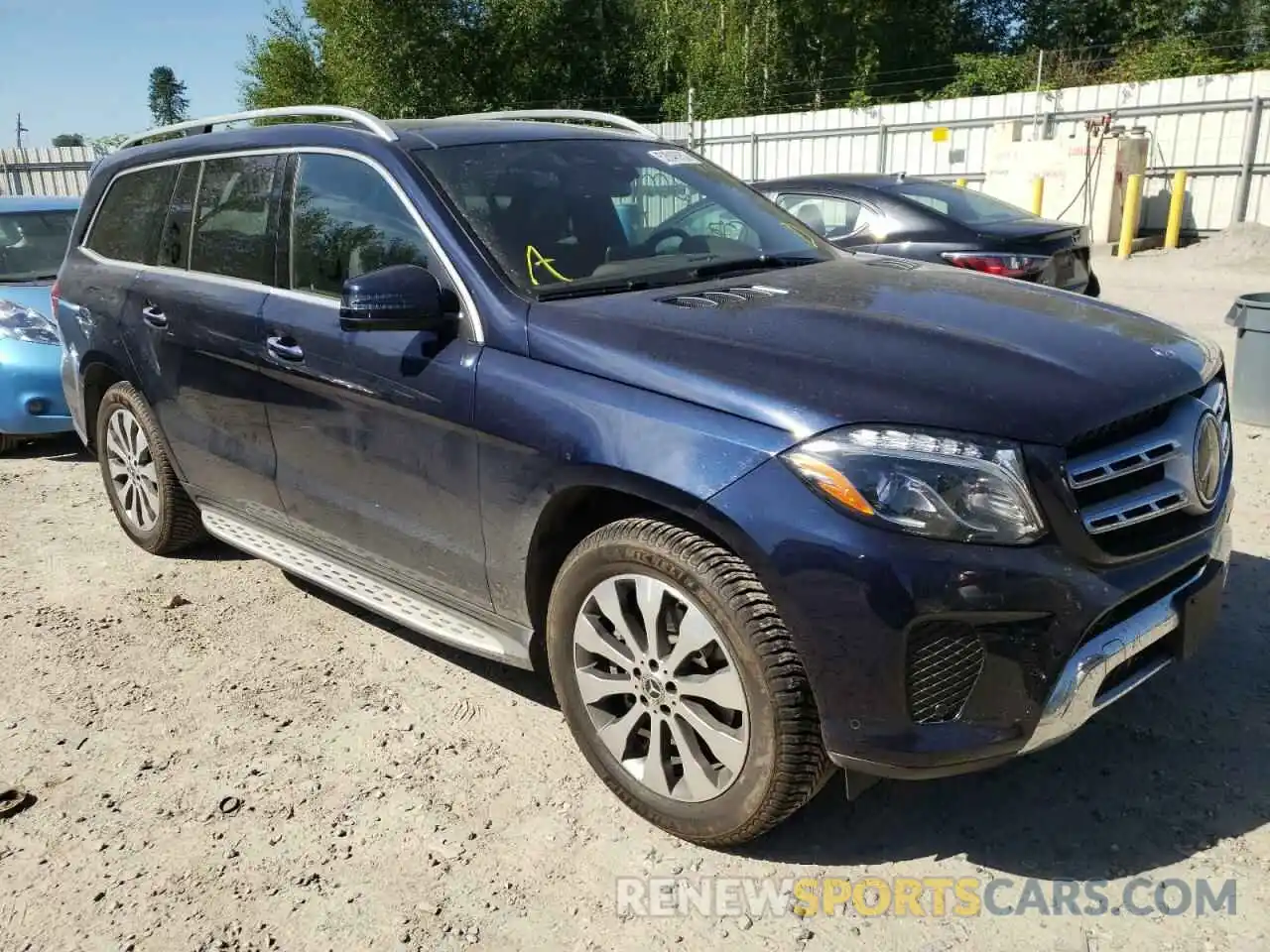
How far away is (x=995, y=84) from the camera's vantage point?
97.1ft

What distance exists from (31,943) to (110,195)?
3628mm

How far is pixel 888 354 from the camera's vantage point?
252cm

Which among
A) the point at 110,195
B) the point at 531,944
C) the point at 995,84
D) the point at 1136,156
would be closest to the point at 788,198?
the point at 110,195

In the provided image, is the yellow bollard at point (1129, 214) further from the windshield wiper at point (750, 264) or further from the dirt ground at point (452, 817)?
the windshield wiper at point (750, 264)

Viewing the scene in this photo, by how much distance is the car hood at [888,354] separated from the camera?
7.63 ft

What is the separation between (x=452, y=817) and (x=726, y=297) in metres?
1.65

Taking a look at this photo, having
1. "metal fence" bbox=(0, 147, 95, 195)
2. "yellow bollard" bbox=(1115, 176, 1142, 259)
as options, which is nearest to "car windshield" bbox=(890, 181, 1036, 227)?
"yellow bollard" bbox=(1115, 176, 1142, 259)

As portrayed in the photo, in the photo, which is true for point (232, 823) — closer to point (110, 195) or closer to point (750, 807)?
point (750, 807)

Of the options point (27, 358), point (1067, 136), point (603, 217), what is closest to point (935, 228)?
point (603, 217)

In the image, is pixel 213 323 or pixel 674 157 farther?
pixel 674 157

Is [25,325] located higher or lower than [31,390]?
higher

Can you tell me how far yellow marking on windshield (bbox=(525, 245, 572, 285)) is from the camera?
121 inches

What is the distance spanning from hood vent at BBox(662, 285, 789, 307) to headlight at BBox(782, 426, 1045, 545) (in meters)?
0.81

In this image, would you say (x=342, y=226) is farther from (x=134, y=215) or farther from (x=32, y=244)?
(x=32, y=244)
